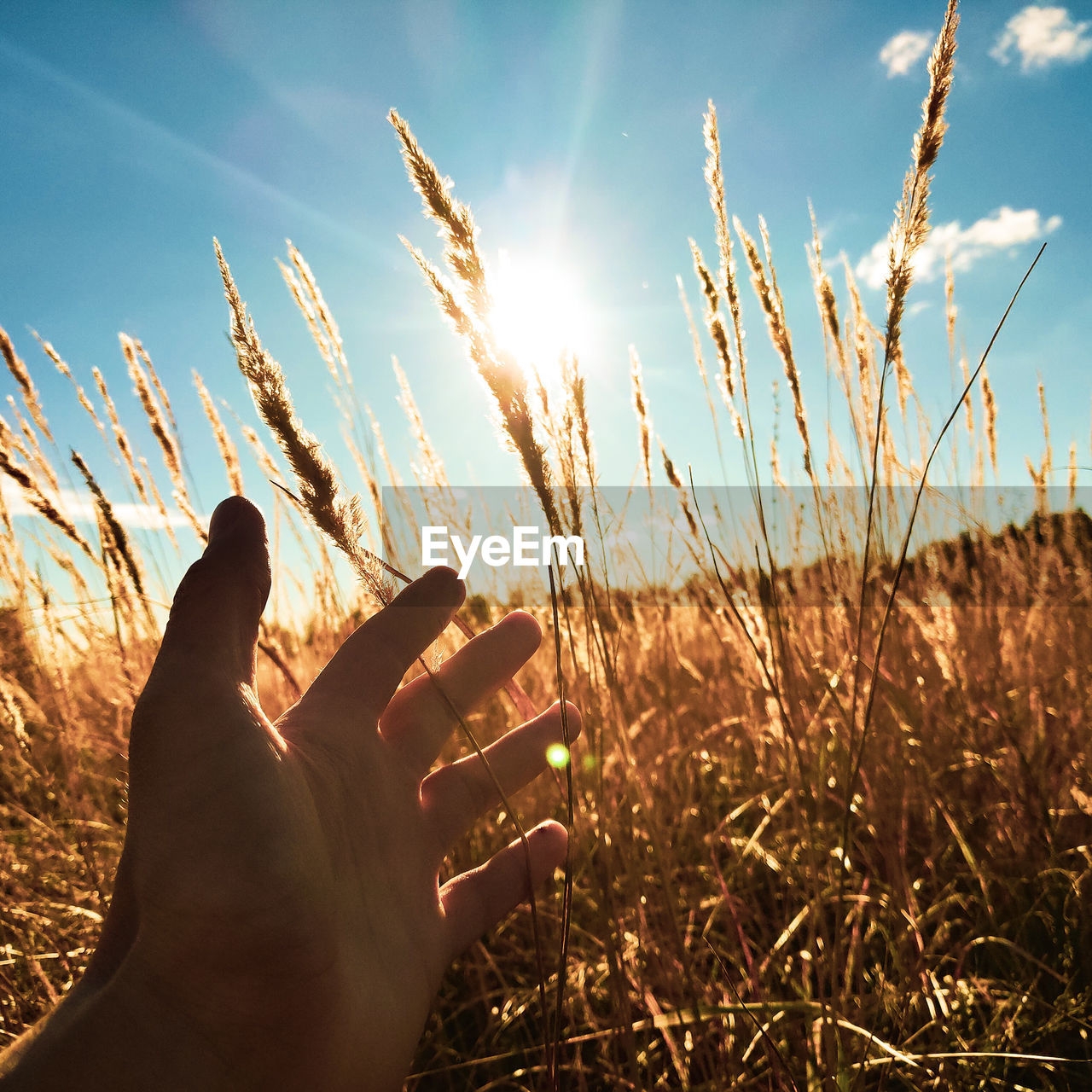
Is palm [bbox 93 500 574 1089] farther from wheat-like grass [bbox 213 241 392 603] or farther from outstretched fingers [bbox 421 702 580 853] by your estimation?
wheat-like grass [bbox 213 241 392 603]

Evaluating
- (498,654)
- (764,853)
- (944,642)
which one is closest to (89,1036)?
(498,654)

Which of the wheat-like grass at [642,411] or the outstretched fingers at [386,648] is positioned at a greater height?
the wheat-like grass at [642,411]

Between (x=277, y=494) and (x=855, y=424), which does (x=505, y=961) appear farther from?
(x=855, y=424)

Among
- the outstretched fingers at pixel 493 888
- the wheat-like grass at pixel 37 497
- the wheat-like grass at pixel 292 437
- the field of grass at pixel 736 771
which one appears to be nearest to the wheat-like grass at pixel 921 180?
the field of grass at pixel 736 771

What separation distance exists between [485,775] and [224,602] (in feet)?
1.93

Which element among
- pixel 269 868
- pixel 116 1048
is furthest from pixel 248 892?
pixel 116 1048

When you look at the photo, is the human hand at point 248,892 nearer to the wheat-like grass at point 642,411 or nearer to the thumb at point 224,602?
the thumb at point 224,602

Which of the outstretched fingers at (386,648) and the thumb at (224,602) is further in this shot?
the outstretched fingers at (386,648)

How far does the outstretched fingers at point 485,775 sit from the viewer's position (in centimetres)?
116

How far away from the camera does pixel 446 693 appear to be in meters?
1.17

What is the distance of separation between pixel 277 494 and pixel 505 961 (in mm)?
1504

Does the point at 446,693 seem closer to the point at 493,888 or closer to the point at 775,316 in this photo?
the point at 493,888

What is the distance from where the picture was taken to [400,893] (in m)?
1.00

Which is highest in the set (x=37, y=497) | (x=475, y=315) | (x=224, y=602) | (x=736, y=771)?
(x=475, y=315)
